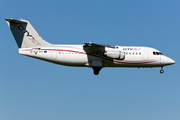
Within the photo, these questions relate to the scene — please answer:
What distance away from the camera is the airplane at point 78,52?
3419 centimetres

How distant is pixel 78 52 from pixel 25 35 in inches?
188

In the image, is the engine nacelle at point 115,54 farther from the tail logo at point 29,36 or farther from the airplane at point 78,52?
the tail logo at point 29,36

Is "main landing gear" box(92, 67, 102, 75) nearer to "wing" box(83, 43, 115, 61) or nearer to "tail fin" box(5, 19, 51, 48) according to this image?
"wing" box(83, 43, 115, 61)

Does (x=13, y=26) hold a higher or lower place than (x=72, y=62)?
higher

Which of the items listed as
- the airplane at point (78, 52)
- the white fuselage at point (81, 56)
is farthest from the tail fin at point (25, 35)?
the white fuselage at point (81, 56)

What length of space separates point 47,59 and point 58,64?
3.62 feet

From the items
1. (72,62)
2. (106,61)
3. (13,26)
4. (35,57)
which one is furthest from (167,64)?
(13,26)

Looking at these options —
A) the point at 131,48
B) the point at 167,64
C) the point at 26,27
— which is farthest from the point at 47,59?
the point at 167,64

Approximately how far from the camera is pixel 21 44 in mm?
34625

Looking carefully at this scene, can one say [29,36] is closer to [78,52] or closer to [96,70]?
[78,52]

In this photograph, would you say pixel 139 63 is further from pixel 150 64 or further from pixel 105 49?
pixel 105 49

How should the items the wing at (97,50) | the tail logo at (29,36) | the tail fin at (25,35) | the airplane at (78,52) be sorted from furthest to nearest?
the tail logo at (29,36)
the tail fin at (25,35)
the airplane at (78,52)
the wing at (97,50)

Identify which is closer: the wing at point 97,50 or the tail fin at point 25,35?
the wing at point 97,50

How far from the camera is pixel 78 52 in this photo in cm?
3441
